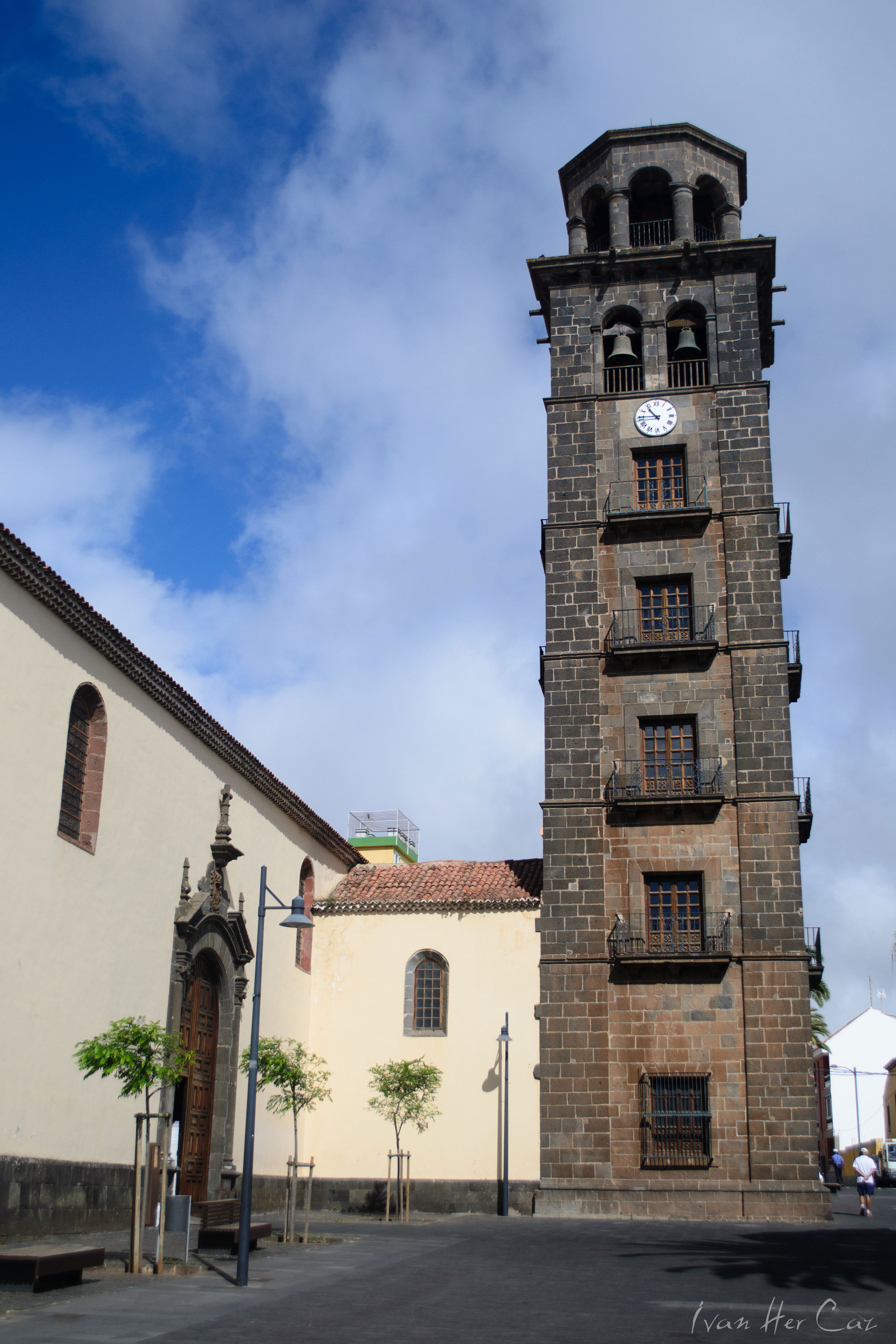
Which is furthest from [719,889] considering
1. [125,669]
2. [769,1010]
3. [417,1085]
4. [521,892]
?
[125,669]

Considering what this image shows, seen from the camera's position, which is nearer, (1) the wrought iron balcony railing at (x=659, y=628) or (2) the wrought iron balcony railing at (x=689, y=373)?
(1) the wrought iron balcony railing at (x=659, y=628)

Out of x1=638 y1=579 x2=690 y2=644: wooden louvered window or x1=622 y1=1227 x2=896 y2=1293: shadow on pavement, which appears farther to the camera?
x1=638 y1=579 x2=690 y2=644: wooden louvered window

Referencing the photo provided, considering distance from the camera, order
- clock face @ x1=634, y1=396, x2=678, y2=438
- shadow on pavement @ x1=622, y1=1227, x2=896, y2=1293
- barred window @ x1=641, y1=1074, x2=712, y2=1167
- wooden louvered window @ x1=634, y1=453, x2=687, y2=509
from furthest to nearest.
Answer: clock face @ x1=634, y1=396, x2=678, y2=438 < wooden louvered window @ x1=634, y1=453, x2=687, y2=509 < barred window @ x1=641, y1=1074, x2=712, y2=1167 < shadow on pavement @ x1=622, y1=1227, x2=896, y2=1293

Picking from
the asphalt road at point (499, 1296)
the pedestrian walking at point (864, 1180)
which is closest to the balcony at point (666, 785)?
the pedestrian walking at point (864, 1180)

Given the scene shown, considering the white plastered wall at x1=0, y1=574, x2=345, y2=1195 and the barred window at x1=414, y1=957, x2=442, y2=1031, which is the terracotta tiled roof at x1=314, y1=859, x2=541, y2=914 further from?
the white plastered wall at x1=0, y1=574, x2=345, y2=1195

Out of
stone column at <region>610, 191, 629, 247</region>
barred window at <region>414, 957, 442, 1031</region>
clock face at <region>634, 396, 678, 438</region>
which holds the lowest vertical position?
barred window at <region>414, 957, 442, 1031</region>

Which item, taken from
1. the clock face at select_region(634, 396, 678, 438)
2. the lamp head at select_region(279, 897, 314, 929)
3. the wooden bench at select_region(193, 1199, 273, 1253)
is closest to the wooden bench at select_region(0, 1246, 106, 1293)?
the wooden bench at select_region(193, 1199, 273, 1253)

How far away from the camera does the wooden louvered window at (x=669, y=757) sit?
27.3 meters

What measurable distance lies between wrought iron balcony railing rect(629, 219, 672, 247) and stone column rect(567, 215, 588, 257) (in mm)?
1204

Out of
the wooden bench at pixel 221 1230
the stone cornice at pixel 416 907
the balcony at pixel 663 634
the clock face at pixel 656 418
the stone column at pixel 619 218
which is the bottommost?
the wooden bench at pixel 221 1230

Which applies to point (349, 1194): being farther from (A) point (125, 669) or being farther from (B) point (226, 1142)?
(A) point (125, 669)

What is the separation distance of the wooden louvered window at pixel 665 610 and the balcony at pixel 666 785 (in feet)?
9.70

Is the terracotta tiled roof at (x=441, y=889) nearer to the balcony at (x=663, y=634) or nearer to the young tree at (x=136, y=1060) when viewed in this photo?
the balcony at (x=663, y=634)

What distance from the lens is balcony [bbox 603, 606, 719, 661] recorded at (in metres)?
27.7
